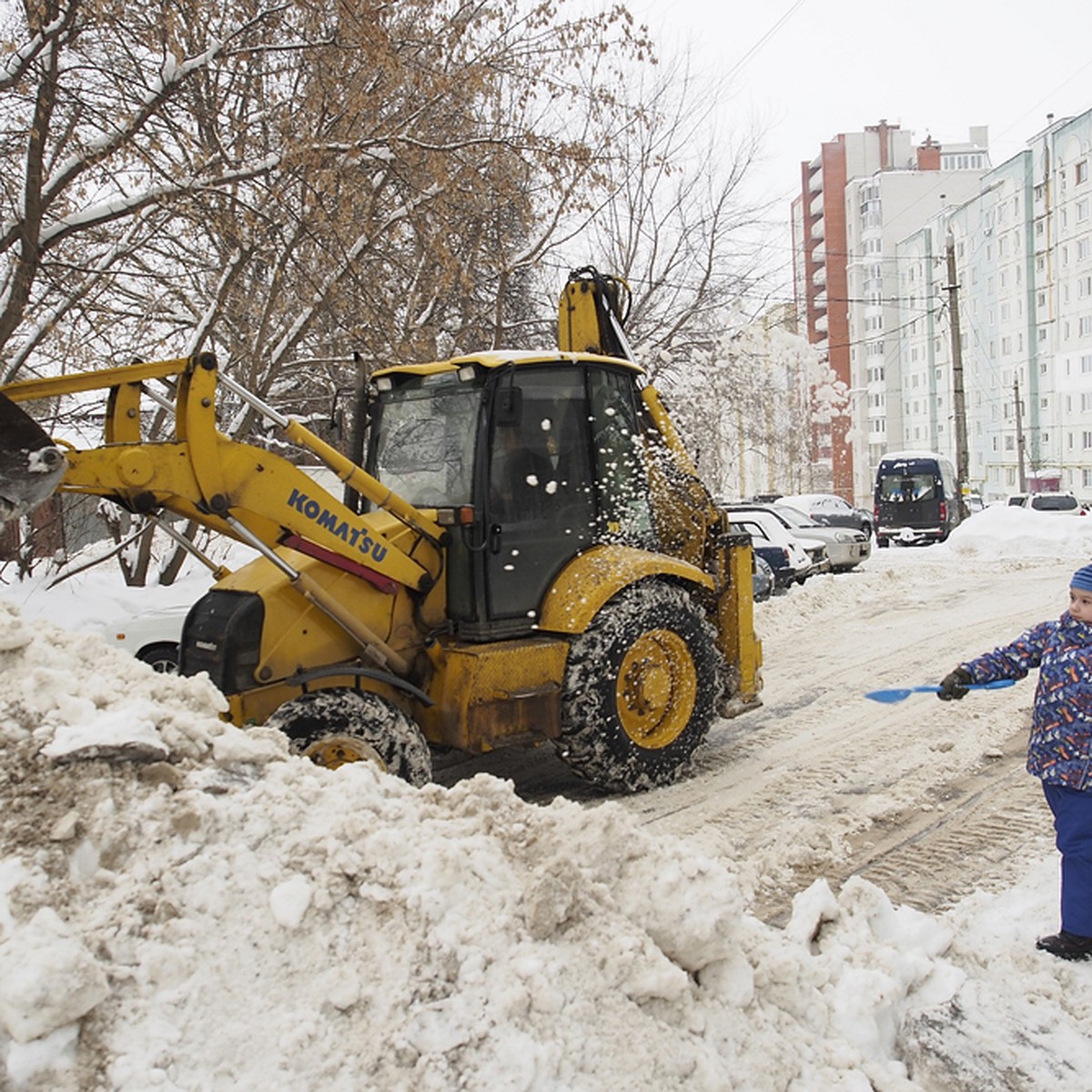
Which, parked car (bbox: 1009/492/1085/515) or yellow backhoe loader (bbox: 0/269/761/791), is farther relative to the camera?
parked car (bbox: 1009/492/1085/515)

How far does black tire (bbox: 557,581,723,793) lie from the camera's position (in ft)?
18.9

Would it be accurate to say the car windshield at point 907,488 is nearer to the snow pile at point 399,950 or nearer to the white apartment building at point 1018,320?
the white apartment building at point 1018,320

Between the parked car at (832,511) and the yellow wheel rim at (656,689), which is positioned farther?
the parked car at (832,511)

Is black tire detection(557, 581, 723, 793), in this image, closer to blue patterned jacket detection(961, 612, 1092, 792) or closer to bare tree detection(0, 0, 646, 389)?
blue patterned jacket detection(961, 612, 1092, 792)

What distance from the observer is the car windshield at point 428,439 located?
18.9 feet

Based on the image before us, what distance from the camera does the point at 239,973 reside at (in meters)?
2.55

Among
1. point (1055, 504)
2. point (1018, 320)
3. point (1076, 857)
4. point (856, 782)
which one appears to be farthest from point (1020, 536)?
point (1018, 320)

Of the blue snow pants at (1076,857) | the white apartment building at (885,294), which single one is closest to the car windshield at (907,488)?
the blue snow pants at (1076,857)

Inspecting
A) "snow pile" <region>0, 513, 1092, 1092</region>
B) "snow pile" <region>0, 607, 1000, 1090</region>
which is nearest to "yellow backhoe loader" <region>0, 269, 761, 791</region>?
"snow pile" <region>0, 513, 1092, 1092</region>

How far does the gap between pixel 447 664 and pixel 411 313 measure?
338 inches

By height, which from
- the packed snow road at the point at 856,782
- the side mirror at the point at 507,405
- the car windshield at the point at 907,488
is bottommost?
the packed snow road at the point at 856,782

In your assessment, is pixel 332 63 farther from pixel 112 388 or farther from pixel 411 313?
pixel 112 388

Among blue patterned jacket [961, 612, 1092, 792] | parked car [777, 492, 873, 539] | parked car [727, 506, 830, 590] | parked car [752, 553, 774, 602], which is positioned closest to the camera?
blue patterned jacket [961, 612, 1092, 792]

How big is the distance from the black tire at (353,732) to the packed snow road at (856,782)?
1188 mm
